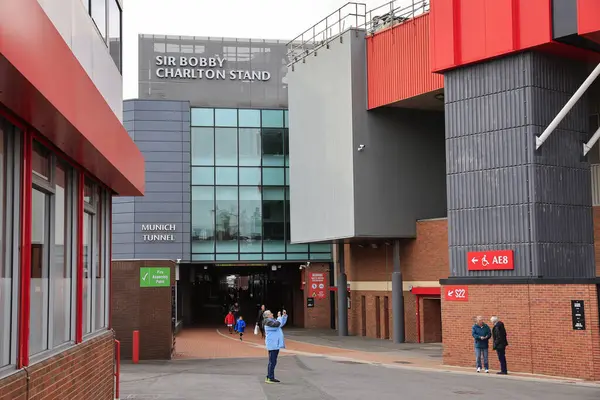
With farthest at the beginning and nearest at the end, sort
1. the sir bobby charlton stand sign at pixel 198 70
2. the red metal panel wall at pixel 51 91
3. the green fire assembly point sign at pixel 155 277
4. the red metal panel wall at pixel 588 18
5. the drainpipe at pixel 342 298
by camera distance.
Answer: the sir bobby charlton stand sign at pixel 198 70 → the drainpipe at pixel 342 298 → the green fire assembly point sign at pixel 155 277 → the red metal panel wall at pixel 588 18 → the red metal panel wall at pixel 51 91

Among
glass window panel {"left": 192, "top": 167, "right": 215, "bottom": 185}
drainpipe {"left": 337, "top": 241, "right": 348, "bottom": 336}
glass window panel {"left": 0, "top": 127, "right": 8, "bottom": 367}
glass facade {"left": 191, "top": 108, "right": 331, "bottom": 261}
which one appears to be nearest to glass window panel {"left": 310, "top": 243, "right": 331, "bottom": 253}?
glass facade {"left": 191, "top": 108, "right": 331, "bottom": 261}

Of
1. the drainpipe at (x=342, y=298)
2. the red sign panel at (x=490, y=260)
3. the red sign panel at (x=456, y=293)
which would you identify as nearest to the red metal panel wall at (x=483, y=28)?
the red sign panel at (x=490, y=260)

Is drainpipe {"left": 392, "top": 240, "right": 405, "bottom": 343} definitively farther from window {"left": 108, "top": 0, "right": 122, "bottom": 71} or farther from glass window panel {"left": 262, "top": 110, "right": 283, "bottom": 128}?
window {"left": 108, "top": 0, "right": 122, "bottom": 71}

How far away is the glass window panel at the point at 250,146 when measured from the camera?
48.2m

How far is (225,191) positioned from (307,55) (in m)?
13.0

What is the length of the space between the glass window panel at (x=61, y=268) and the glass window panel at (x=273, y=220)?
1504 inches

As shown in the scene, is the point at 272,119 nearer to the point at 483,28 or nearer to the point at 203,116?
the point at 203,116

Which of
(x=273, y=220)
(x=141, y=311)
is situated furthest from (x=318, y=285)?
(x=141, y=311)

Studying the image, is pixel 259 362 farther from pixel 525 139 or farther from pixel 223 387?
pixel 525 139

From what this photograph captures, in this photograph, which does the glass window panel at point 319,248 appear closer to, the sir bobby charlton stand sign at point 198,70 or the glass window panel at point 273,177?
the glass window panel at point 273,177

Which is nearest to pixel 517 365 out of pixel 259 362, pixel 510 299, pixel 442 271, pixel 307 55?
pixel 510 299

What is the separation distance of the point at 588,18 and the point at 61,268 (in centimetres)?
1586

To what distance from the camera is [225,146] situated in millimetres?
48188

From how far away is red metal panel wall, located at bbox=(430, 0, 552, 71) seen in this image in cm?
2186
